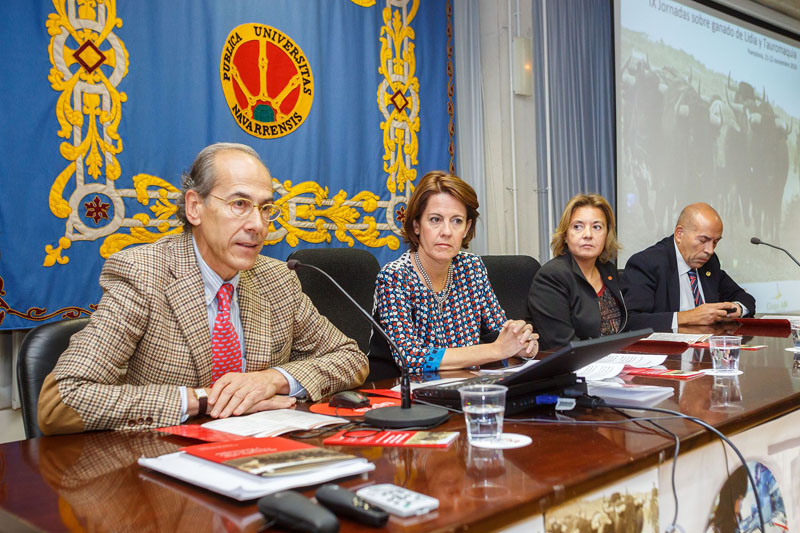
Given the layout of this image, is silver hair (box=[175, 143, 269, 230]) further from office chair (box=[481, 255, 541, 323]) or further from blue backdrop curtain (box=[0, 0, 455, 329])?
office chair (box=[481, 255, 541, 323])

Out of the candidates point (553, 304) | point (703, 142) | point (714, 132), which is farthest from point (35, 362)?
point (714, 132)

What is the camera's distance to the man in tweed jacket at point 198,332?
4.42 feet

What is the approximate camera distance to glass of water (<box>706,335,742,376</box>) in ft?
5.60

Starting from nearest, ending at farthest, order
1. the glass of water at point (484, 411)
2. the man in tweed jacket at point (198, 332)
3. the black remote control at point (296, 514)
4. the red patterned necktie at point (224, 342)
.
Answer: the black remote control at point (296, 514) < the glass of water at point (484, 411) < the man in tweed jacket at point (198, 332) < the red patterned necktie at point (224, 342)

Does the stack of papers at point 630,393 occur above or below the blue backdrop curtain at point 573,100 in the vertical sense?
below

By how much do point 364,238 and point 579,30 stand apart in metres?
2.05

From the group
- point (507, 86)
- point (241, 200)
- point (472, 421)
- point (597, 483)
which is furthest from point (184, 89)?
point (597, 483)

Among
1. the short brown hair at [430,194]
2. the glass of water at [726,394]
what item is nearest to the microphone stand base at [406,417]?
the glass of water at [726,394]

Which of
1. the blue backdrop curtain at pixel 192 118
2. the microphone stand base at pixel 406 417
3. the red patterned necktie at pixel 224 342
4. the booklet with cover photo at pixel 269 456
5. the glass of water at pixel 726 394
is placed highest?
the blue backdrop curtain at pixel 192 118

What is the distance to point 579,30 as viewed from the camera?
14.3 feet

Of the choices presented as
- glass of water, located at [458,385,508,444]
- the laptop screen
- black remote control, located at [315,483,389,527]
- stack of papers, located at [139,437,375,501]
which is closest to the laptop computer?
the laptop screen

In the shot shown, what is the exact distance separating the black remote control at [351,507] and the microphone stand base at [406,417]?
42 cm

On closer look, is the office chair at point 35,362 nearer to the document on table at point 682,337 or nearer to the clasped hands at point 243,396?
the clasped hands at point 243,396

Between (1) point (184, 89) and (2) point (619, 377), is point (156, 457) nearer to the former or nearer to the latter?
(2) point (619, 377)
